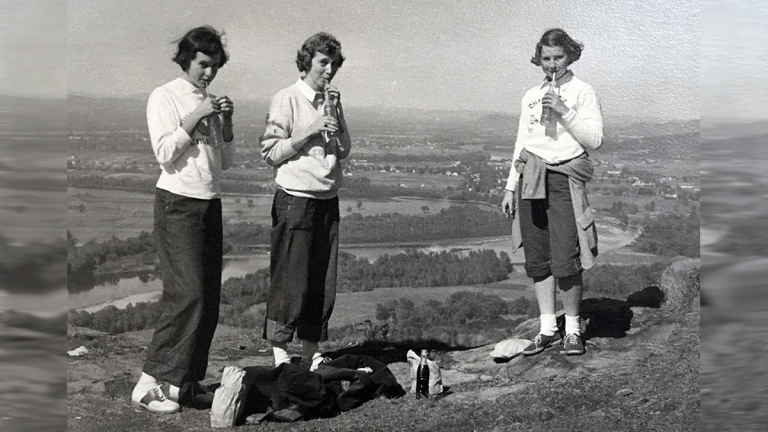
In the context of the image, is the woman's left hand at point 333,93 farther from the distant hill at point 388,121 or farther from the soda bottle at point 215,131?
the soda bottle at point 215,131

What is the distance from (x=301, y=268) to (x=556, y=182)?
170cm

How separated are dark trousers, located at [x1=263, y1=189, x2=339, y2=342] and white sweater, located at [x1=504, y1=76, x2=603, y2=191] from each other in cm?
136

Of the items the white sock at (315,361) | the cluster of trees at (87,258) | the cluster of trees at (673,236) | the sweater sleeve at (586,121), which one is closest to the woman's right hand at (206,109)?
the cluster of trees at (87,258)

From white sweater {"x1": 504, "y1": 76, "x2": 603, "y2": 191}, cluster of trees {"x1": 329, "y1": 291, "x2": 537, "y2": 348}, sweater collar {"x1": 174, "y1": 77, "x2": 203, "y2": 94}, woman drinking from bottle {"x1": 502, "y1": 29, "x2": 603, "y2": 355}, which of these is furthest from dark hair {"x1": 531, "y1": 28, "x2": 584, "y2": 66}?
sweater collar {"x1": 174, "y1": 77, "x2": 203, "y2": 94}

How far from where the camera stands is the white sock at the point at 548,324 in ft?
18.4

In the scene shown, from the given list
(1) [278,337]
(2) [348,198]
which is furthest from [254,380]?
(2) [348,198]

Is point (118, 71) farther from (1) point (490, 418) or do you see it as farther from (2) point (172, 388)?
(1) point (490, 418)

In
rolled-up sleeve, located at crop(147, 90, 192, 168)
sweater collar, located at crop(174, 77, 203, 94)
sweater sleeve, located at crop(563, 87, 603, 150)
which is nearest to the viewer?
rolled-up sleeve, located at crop(147, 90, 192, 168)

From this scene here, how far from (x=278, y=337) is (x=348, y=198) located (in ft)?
3.19

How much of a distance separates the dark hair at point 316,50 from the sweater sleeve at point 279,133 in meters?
0.25

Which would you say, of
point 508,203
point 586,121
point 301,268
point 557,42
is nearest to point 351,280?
point 301,268

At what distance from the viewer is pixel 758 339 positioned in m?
6.18

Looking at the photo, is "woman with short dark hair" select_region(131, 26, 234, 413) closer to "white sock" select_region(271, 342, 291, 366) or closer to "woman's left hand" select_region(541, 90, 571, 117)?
"white sock" select_region(271, 342, 291, 366)

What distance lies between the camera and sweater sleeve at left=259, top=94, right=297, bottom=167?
17.1ft
